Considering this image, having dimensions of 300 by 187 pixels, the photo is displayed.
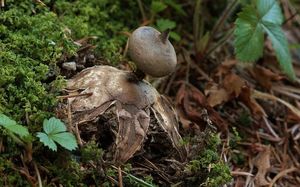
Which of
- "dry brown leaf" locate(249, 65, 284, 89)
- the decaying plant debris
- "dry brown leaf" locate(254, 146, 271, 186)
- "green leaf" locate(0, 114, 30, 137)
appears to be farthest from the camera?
"dry brown leaf" locate(249, 65, 284, 89)

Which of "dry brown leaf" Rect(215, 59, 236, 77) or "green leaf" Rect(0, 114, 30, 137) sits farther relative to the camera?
"dry brown leaf" Rect(215, 59, 236, 77)

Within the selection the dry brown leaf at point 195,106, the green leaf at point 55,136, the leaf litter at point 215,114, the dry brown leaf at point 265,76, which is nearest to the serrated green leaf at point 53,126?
the green leaf at point 55,136

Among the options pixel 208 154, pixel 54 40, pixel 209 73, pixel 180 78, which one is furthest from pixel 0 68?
pixel 209 73

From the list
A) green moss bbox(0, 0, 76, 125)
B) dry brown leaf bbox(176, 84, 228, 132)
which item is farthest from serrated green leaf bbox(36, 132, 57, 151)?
dry brown leaf bbox(176, 84, 228, 132)

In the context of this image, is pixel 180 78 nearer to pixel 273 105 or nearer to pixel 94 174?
pixel 273 105

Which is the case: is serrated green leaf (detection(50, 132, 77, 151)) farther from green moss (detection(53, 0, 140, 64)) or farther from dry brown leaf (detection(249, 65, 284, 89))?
dry brown leaf (detection(249, 65, 284, 89))

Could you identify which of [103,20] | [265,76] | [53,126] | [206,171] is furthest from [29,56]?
[265,76]

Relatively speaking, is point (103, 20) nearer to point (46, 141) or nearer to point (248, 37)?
point (248, 37)
